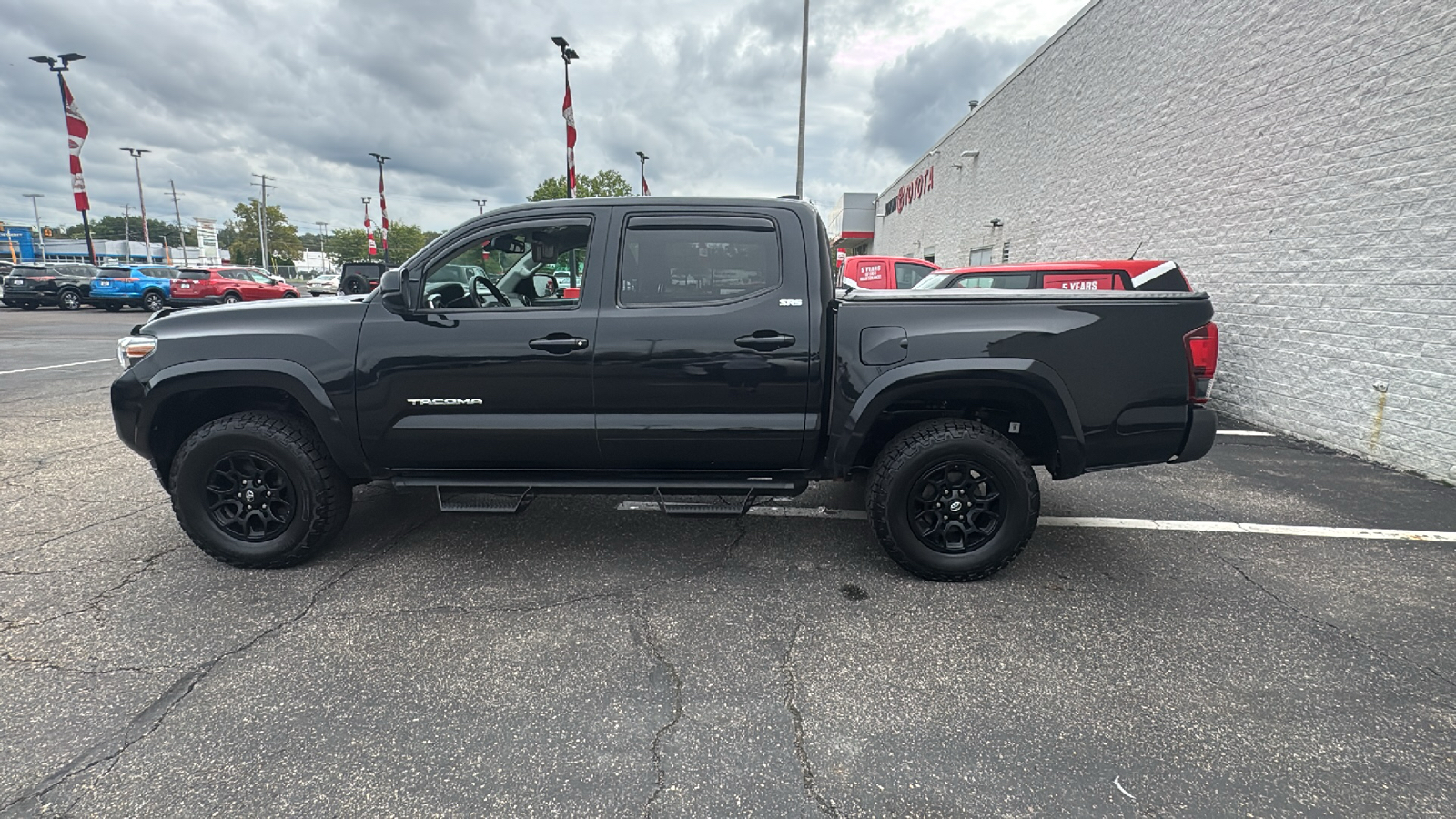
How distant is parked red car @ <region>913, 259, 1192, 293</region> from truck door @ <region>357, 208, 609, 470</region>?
4.19m

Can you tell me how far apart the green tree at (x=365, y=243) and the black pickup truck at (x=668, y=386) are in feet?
278

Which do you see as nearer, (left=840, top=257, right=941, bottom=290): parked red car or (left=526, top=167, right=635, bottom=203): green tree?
(left=840, top=257, right=941, bottom=290): parked red car

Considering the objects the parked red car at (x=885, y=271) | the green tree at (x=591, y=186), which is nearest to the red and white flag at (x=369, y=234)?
the green tree at (x=591, y=186)

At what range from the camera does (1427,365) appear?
4996 mm

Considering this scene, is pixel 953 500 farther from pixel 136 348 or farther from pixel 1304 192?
pixel 1304 192

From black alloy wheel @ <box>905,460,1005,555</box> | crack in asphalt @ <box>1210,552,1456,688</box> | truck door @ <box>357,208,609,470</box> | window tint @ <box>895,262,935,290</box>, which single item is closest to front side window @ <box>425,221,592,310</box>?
truck door @ <box>357,208,609,470</box>

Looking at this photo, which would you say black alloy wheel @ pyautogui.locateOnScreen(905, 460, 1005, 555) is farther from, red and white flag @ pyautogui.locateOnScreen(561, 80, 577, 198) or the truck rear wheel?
red and white flag @ pyautogui.locateOnScreen(561, 80, 577, 198)

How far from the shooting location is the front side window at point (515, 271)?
330 centimetres

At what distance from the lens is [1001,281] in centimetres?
725

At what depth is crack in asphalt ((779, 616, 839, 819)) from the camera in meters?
1.90

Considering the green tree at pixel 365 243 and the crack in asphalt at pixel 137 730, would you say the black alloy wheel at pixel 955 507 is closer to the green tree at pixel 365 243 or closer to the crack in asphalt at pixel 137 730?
the crack in asphalt at pixel 137 730

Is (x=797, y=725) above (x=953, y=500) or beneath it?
beneath

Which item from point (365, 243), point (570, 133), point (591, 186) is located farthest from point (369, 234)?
point (365, 243)

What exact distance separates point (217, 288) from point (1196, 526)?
2823 cm
